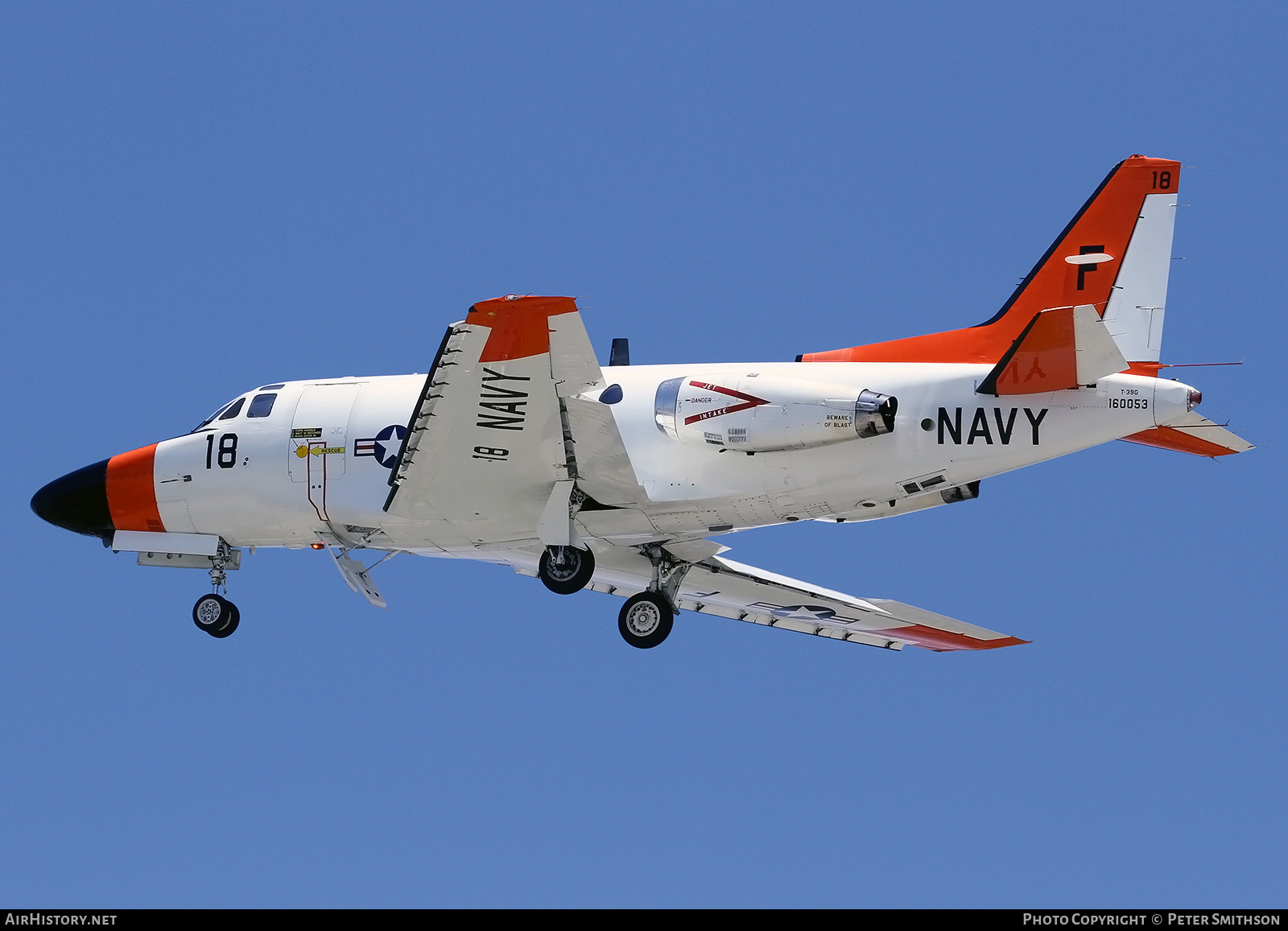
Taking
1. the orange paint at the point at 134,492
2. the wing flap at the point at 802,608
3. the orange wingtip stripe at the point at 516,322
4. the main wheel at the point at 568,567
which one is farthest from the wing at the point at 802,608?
the orange paint at the point at 134,492

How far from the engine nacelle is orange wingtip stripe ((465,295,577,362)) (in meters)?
2.77

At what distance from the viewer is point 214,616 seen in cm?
2728

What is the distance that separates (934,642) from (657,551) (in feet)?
18.4

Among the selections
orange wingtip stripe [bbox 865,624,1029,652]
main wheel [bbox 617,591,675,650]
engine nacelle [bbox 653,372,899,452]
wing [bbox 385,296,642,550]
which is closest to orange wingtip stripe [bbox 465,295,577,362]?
wing [bbox 385,296,642,550]

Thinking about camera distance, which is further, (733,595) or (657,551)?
(733,595)

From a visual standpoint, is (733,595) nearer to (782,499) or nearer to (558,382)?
(782,499)

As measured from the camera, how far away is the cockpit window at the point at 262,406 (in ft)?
87.8

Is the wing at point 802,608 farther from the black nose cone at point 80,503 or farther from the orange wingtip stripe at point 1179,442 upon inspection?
the black nose cone at point 80,503

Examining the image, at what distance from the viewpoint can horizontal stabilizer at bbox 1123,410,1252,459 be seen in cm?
2288

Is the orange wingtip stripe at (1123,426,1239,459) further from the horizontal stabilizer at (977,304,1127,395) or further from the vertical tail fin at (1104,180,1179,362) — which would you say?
the horizontal stabilizer at (977,304,1127,395)
